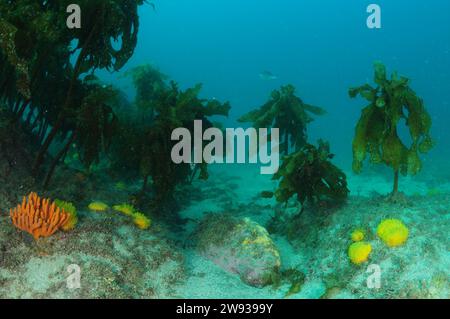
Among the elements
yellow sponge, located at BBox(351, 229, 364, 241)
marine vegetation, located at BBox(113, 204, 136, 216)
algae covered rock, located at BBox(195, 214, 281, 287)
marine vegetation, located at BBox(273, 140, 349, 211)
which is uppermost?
marine vegetation, located at BBox(273, 140, 349, 211)

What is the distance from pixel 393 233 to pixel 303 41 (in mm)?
129400

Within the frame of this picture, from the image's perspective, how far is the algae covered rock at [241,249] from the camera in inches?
213

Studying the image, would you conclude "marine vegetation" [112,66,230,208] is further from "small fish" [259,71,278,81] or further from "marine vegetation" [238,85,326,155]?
"small fish" [259,71,278,81]

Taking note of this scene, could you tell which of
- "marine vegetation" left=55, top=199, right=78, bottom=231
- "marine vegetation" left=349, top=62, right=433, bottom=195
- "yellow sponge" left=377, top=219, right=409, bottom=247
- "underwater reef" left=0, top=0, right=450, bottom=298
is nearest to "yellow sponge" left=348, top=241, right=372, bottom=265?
"underwater reef" left=0, top=0, right=450, bottom=298

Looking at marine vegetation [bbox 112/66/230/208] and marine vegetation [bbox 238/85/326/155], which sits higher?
marine vegetation [bbox 238/85/326/155]

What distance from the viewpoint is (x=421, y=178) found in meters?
15.4

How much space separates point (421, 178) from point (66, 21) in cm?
1473

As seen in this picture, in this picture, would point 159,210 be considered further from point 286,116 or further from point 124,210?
point 286,116

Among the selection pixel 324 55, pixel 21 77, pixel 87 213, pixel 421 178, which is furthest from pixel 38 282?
pixel 324 55

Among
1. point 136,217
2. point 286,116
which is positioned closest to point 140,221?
point 136,217

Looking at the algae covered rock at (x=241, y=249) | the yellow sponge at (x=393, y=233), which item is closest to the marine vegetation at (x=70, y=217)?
the algae covered rock at (x=241, y=249)

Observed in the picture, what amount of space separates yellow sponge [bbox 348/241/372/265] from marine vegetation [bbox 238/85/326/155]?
172 inches

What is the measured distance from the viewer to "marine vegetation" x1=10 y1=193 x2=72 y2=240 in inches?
181
